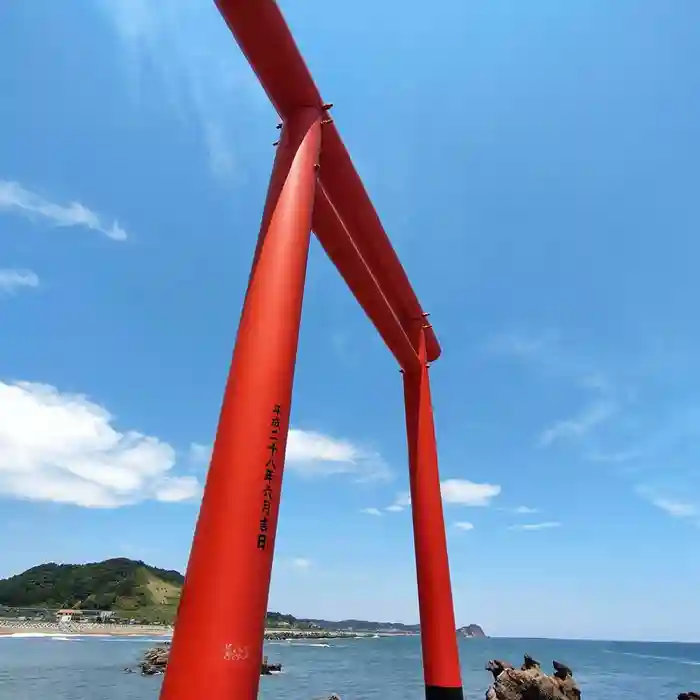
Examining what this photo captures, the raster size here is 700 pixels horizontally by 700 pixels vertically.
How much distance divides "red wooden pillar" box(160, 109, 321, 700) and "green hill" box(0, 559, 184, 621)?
9544 centimetres

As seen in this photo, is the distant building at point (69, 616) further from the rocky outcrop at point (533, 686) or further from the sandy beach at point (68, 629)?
the rocky outcrop at point (533, 686)

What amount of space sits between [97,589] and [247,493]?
110 meters

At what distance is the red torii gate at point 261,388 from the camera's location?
3035 millimetres

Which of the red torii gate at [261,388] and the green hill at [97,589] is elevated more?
the green hill at [97,589]

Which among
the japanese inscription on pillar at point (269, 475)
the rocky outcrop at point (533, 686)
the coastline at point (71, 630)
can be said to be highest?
the coastline at point (71, 630)

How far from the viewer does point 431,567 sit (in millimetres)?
7852

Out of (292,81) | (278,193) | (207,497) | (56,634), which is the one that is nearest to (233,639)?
(207,497)

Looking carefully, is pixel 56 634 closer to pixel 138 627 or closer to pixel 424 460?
pixel 138 627

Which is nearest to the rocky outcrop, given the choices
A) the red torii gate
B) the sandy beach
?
the red torii gate

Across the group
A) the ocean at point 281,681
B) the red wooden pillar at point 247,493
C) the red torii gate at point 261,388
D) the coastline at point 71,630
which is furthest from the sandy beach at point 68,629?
the red wooden pillar at point 247,493

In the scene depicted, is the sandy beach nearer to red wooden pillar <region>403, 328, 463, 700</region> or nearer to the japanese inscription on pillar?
red wooden pillar <region>403, 328, 463, 700</region>

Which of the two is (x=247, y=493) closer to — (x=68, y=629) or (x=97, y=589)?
(x=68, y=629)

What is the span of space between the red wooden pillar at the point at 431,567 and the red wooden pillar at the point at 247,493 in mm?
4942

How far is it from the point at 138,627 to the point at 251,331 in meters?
85.5
